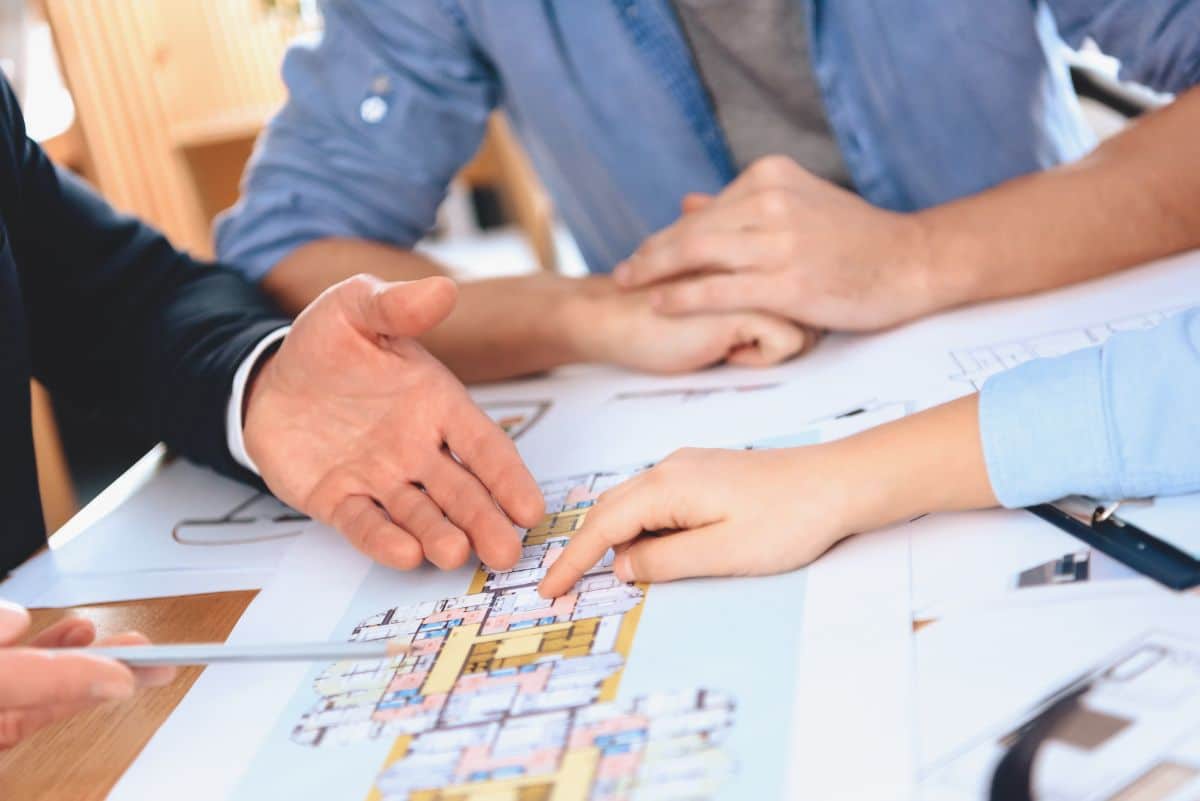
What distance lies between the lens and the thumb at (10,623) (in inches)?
23.7

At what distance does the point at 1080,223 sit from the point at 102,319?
2.71 ft

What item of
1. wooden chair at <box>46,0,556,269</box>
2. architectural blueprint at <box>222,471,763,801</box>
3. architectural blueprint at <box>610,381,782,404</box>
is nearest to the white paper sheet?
architectural blueprint at <box>222,471,763,801</box>

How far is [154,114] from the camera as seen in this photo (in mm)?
2932

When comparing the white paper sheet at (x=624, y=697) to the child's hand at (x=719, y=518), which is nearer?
the white paper sheet at (x=624, y=697)

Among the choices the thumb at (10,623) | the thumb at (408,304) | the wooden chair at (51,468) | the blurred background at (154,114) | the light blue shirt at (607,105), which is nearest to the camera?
the thumb at (10,623)

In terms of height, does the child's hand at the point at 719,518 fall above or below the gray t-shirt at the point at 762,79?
below

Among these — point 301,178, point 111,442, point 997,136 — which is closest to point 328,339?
point 301,178

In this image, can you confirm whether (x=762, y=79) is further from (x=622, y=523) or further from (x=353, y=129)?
(x=622, y=523)

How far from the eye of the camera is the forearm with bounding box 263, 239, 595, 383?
3.51 ft

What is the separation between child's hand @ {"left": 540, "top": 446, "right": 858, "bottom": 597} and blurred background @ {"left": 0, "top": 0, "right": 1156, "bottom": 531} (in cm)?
187

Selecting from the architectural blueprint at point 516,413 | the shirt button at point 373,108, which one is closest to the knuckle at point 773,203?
the architectural blueprint at point 516,413

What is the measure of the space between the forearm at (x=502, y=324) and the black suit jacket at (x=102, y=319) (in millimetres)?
135

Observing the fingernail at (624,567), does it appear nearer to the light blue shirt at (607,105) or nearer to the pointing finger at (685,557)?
the pointing finger at (685,557)

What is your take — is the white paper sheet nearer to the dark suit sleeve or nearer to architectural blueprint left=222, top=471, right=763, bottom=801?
architectural blueprint left=222, top=471, right=763, bottom=801
